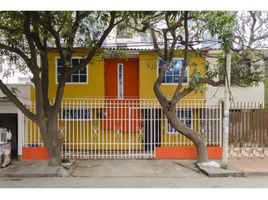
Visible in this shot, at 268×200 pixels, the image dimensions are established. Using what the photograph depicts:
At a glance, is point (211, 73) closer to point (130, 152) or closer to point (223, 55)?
point (223, 55)

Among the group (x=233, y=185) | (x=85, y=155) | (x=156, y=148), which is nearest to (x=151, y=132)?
(x=156, y=148)

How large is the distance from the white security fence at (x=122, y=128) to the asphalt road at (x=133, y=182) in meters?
3.22

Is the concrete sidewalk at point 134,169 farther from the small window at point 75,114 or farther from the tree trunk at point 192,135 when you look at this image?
the small window at point 75,114

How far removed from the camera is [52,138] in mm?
13727

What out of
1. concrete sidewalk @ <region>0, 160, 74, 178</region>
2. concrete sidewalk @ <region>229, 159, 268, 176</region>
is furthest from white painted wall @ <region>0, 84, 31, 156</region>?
concrete sidewalk @ <region>229, 159, 268, 176</region>

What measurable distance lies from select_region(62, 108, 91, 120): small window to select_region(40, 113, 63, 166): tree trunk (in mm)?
2063

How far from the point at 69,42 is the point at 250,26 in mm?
6518

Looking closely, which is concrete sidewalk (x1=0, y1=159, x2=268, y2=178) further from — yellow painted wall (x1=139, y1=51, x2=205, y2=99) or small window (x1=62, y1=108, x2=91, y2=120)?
yellow painted wall (x1=139, y1=51, x2=205, y2=99)

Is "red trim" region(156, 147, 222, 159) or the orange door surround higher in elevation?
the orange door surround

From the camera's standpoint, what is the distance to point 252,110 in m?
17.0

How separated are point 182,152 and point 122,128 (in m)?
2.60

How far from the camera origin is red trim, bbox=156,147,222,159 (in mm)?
15312

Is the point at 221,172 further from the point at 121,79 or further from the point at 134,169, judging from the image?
the point at 121,79

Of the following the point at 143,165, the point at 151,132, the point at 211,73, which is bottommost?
the point at 143,165
